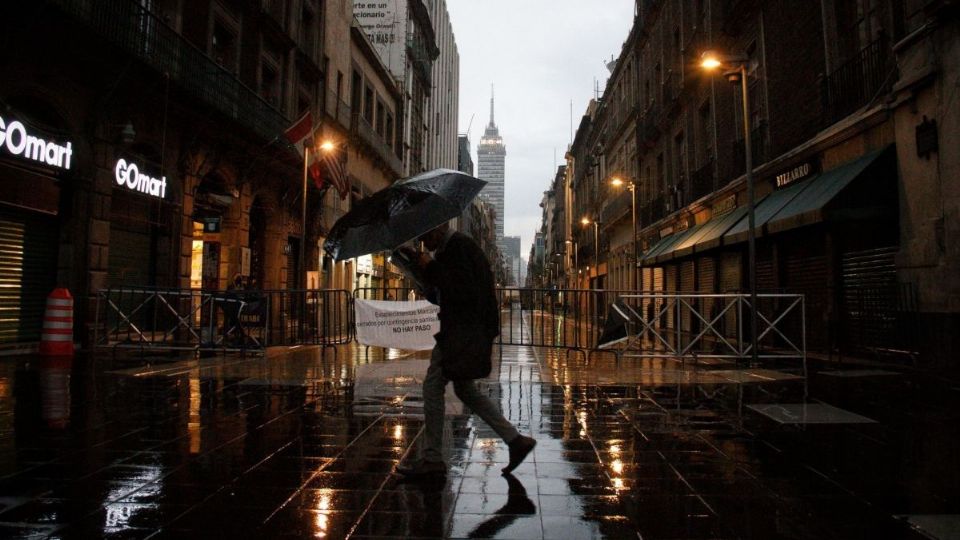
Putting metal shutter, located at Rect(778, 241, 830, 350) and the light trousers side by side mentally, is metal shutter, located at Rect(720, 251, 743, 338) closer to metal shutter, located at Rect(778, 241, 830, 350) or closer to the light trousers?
metal shutter, located at Rect(778, 241, 830, 350)

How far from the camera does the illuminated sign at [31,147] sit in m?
10.2

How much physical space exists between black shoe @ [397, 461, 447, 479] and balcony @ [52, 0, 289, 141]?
35.7ft

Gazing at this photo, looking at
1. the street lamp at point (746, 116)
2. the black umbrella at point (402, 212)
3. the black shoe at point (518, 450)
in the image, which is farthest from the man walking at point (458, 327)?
the street lamp at point (746, 116)

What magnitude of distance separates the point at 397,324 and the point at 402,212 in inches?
252

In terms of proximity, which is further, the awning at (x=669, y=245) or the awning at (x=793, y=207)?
the awning at (x=669, y=245)

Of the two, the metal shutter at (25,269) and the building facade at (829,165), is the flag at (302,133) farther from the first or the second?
the building facade at (829,165)

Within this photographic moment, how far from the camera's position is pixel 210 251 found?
61.8ft

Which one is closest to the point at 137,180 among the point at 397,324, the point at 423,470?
the point at 397,324

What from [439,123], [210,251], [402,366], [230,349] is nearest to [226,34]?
[210,251]

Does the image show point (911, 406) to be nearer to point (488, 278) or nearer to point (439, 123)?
point (488, 278)

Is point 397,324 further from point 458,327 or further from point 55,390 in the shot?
point 458,327

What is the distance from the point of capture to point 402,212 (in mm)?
4266

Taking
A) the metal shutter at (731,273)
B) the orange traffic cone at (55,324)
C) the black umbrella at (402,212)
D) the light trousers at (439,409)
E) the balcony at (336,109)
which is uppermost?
the balcony at (336,109)

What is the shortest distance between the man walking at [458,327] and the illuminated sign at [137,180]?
12.0 m
